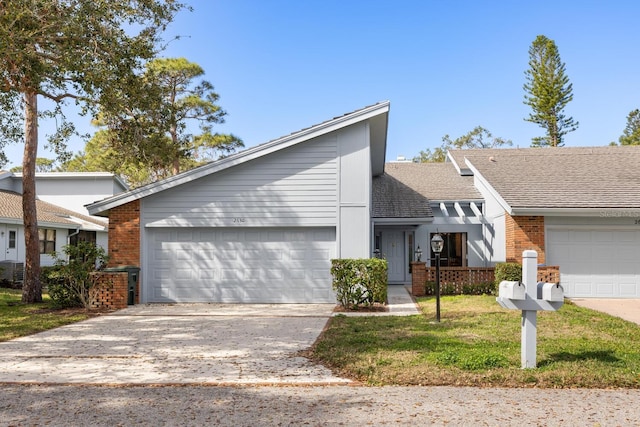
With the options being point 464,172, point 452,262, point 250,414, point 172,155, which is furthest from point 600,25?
point 250,414

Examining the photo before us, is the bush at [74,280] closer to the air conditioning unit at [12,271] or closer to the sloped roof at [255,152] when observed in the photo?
the sloped roof at [255,152]

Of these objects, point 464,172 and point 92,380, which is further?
point 464,172

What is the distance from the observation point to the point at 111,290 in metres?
12.9

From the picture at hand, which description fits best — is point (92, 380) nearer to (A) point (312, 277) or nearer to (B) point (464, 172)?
(A) point (312, 277)

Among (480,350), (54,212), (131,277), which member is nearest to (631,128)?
(54,212)

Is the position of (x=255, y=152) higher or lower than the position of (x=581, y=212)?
higher

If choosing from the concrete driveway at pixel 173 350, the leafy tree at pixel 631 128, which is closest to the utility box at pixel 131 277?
the concrete driveway at pixel 173 350

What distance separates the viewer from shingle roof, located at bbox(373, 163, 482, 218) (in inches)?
735

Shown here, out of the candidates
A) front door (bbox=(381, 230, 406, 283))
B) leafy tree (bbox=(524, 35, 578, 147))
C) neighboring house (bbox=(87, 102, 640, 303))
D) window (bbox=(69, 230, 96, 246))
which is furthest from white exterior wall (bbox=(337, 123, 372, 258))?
leafy tree (bbox=(524, 35, 578, 147))

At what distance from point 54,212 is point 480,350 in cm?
2444

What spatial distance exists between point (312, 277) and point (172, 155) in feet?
17.7

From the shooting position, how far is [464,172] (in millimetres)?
22641

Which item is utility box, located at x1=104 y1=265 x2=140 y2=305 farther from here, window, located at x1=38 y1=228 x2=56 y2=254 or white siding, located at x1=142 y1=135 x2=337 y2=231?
window, located at x1=38 y1=228 x2=56 y2=254

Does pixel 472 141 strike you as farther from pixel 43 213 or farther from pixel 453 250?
pixel 43 213
